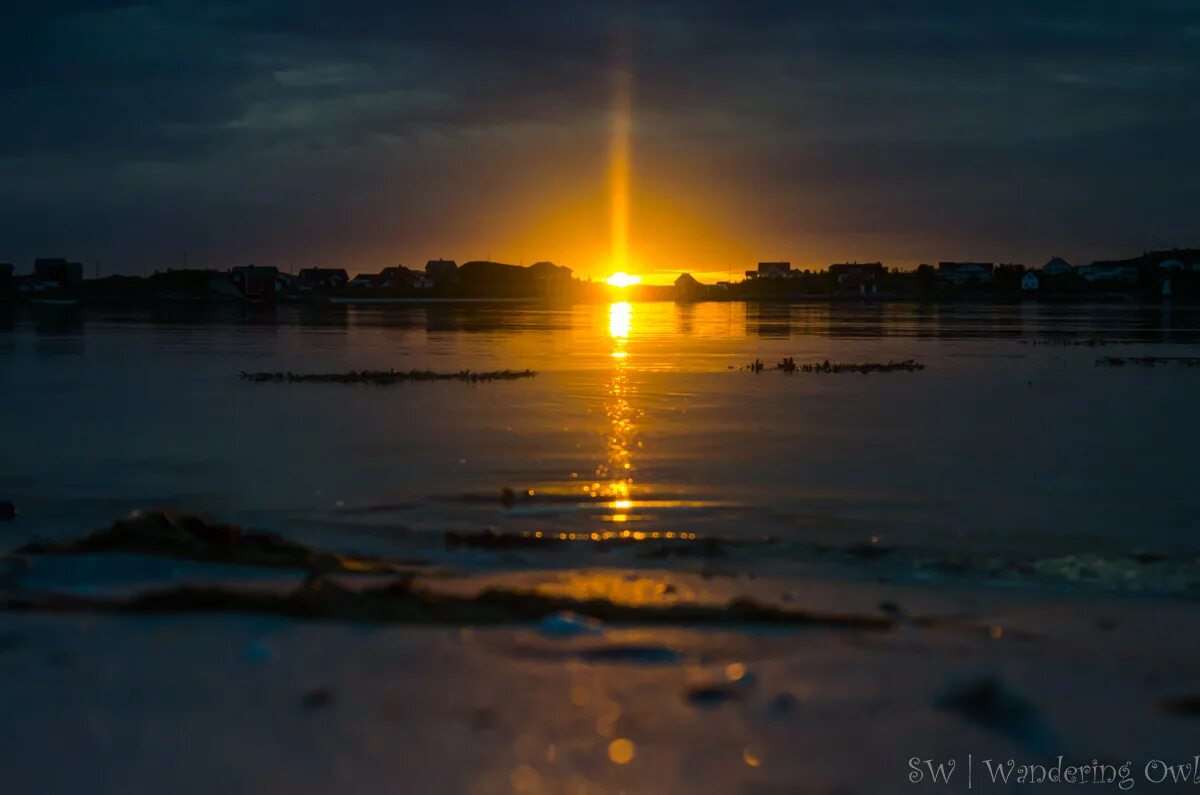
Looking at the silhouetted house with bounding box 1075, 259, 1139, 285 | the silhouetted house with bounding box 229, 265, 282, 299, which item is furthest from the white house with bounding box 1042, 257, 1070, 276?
the silhouetted house with bounding box 229, 265, 282, 299

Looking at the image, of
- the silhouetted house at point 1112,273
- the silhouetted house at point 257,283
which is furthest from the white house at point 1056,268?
the silhouetted house at point 257,283

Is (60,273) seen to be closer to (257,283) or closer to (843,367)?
(257,283)

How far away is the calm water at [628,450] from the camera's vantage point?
1120 cm

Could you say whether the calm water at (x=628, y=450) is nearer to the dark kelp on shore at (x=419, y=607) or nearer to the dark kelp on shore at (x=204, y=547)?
the dark kelp on shore at (x=204, y=547)

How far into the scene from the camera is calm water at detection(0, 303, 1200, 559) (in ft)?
36.8

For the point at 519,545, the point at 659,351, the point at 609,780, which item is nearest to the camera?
the point at 609,780

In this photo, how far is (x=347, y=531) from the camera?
34.6 ft

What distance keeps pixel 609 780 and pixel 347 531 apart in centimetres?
597

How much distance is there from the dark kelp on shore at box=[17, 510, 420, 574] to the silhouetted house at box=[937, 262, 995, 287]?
159822 millimetres

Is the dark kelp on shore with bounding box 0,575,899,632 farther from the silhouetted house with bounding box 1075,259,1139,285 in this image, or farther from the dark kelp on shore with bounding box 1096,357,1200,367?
the silhouetted house with bounding box 1075,259,1139,285

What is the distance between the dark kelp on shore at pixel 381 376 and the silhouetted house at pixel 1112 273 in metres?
146

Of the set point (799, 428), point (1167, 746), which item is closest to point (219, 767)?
point (1167, 746)

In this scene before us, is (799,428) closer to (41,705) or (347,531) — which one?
(347,531)

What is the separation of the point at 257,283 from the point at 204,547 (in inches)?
6033
